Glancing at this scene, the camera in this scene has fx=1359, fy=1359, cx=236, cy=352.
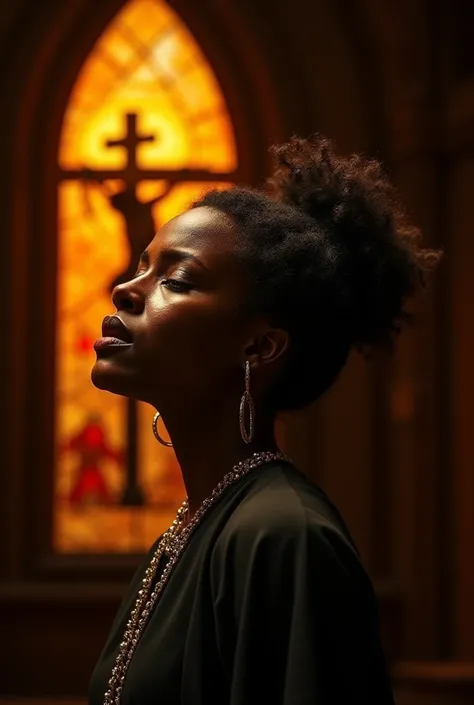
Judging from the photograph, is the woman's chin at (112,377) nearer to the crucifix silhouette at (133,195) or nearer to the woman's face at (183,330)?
the woman's face at (183,330)

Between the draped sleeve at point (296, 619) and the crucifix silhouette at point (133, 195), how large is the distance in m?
2.54

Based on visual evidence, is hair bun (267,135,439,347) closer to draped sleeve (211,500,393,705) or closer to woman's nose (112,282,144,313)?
woman's nose (112,282,144,313)

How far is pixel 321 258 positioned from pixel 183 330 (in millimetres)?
163

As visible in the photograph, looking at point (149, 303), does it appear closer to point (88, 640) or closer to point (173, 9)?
point (88, 640)

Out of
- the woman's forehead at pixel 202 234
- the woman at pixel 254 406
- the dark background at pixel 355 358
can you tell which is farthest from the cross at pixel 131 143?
the woman's forehead at pixel 202 234

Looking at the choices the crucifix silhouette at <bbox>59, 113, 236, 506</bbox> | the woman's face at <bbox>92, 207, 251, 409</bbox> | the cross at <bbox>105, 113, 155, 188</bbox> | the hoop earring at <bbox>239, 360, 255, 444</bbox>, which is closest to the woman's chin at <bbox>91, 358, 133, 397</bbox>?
the woman's face at <bbox>92, 207, 251, 409</bbox>

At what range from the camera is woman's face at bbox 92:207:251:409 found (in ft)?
4.28

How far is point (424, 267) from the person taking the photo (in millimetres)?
1517

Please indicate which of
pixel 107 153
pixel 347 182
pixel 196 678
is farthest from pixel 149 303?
pixel 107 153

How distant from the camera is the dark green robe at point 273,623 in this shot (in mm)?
1111

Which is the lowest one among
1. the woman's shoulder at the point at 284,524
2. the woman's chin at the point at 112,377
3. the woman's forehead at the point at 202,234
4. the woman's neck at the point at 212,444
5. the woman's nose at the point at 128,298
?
the woman's shoulder at the point at 284,524

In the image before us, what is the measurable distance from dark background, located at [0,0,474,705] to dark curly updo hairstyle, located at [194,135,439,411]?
2.25 metres

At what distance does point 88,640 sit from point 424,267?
8.22 feet

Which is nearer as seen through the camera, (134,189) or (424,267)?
(424,267)
